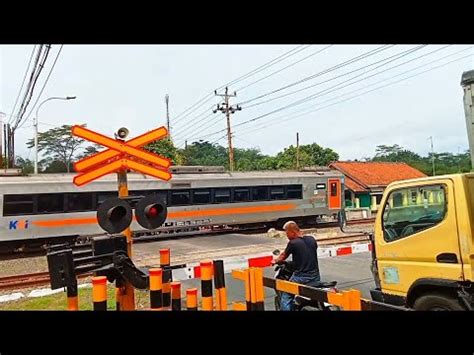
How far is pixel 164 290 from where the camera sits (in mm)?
4402

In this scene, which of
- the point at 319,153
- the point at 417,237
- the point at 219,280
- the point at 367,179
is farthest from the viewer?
the point at 319,153

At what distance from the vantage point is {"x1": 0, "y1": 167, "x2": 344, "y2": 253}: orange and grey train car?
14.7m

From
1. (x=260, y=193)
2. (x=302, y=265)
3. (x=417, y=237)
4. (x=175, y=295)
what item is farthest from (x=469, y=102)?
(x=260, y=193)

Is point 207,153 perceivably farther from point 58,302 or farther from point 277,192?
point 58,302

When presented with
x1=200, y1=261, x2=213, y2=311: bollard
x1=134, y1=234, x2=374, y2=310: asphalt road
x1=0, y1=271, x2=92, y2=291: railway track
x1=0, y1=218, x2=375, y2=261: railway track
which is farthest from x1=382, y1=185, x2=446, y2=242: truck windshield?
x1=0, y1=218, x2=375, y2=261: railway track

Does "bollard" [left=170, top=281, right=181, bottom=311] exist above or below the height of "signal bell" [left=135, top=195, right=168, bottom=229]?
below

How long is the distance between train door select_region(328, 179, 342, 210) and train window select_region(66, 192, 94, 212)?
12.0 m

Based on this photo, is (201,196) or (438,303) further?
(201,196)

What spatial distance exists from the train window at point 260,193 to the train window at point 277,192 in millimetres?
352

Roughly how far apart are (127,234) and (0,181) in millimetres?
12373

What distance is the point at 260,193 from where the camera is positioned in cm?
1989

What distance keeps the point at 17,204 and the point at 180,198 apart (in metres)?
6.07

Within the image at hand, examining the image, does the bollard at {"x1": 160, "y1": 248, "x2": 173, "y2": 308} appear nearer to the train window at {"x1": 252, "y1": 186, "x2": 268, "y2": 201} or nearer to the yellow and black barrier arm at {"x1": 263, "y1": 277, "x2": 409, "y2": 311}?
the yellow and black barrier arm at {"x1": 263, "y1": 277, "x2": 409, "y2": 311}

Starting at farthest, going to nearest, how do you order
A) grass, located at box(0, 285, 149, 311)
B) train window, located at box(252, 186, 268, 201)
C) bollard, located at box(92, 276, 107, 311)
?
train window, located at box(252, 186, 268, 201), grass, located at box(0, 285, 149, 311), bollard, located at box(92, 276, 107, 311)
